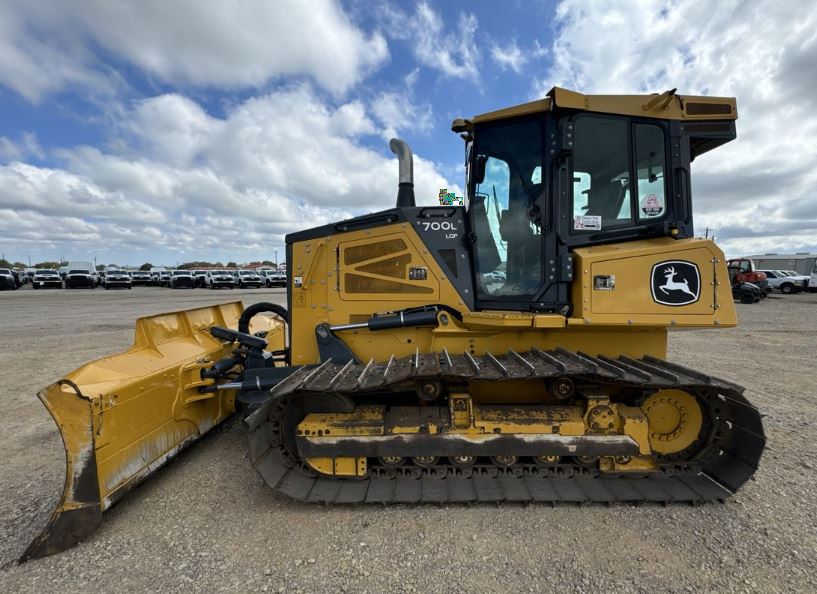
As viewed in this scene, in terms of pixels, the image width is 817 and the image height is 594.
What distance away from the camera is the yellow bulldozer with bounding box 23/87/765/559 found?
2.97 m

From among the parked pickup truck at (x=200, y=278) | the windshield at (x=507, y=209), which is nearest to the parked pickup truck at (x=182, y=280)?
the parked pickup truck at (x=200, y=278)

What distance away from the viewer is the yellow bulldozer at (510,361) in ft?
9.73

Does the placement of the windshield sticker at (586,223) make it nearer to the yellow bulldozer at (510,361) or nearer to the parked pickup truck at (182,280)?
the yellow bulldozer at (510,361)

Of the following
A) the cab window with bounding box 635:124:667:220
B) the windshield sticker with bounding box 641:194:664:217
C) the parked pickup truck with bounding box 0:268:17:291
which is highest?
the parked pickup truck with bounding box 0:268:17:291

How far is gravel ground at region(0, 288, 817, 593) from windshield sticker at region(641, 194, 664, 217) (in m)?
2.37

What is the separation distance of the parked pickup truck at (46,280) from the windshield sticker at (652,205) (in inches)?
1729

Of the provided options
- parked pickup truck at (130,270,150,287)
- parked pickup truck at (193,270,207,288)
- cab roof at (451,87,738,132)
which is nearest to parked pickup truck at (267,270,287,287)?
parked pickup truck at (193,270,207,288)

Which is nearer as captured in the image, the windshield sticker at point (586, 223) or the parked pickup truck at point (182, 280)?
the windshield sticker at point (586, 223)

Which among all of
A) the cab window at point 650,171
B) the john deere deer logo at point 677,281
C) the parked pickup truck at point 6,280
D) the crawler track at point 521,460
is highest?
the parked pickup truck at point 6,280

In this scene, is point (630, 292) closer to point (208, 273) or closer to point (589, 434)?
point (589, 434)

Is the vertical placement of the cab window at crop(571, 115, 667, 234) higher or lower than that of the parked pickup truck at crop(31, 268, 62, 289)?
lower

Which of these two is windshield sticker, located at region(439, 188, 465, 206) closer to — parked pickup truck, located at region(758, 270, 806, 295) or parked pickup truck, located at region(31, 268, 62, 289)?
parked pickup truck, located at region(758, 270, 806, 295)

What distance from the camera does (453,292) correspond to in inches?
141

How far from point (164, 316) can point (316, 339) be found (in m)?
1.83
